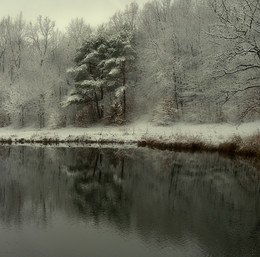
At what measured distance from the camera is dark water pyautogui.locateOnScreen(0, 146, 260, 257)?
639 cm

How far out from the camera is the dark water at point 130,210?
6387mm

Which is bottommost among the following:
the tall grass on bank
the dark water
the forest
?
the dark water

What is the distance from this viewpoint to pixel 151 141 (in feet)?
83.6

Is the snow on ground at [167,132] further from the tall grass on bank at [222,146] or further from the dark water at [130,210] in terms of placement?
the dark water at [130,210]

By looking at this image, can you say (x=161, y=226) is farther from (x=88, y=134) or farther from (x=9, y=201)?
(x=88, y=134)

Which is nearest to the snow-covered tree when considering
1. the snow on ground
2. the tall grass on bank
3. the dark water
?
the snow on ground

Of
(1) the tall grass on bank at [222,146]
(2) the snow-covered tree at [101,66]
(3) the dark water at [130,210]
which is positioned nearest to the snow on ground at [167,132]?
(1) the tall grass on bank at [222,146]

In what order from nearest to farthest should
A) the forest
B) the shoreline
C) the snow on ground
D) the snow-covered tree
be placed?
the shoreline, the snow on ground, the forest, the snow-covered tree

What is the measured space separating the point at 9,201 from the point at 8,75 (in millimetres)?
43578

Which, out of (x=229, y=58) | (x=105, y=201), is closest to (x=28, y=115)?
(x=229, y=58)

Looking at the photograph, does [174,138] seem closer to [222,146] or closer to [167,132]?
[167,132]

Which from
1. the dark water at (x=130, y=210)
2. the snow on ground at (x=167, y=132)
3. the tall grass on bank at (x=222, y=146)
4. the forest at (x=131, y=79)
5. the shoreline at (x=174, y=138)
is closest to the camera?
the dark water at (x=130, y=210)

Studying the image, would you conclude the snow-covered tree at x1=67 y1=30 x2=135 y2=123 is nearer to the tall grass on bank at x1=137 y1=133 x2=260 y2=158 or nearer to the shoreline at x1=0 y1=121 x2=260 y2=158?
the shoreline at x1=0 y1=121 x2=260 y2=158

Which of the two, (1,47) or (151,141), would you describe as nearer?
(151,141)
